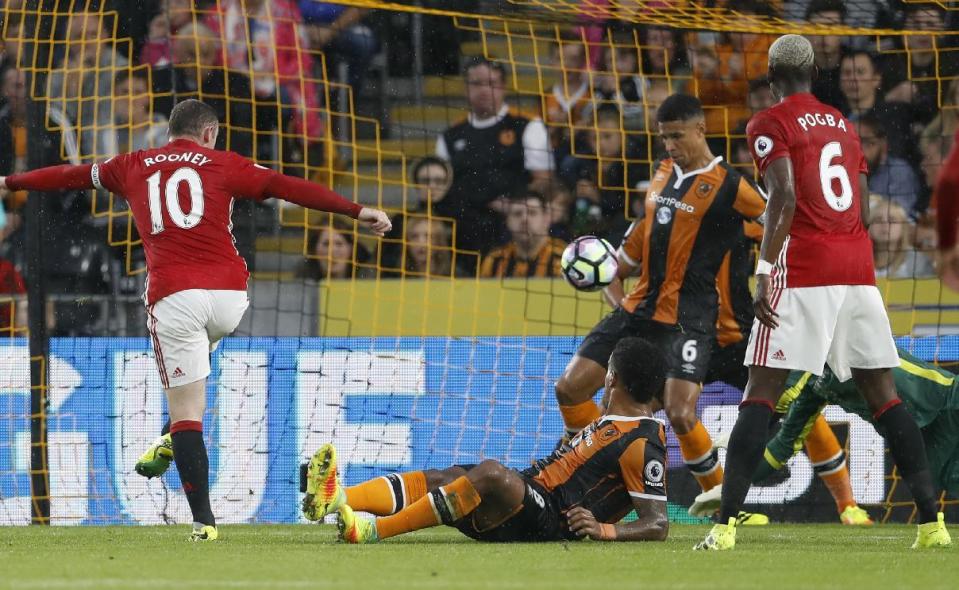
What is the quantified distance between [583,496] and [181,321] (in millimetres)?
1874

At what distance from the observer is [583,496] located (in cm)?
639

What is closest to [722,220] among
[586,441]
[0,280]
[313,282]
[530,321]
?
[586,441]

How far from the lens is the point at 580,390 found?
7.63 meters

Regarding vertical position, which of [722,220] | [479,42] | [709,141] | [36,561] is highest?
[479,42]

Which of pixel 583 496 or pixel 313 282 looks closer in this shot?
pixel 583 496

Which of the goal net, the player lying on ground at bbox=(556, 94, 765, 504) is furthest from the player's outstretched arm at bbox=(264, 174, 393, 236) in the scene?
the goal net

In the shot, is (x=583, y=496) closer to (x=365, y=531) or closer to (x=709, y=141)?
(x=365, y=531)

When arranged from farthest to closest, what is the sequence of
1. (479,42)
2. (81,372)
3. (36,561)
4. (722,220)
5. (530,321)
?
1. (479,42)
2. (530,321)
3. (81,372)
4. (722,220)
5. (36,561)

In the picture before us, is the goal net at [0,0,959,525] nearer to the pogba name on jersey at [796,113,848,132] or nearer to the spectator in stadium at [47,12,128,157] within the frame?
the spectator in stadium at [47,12,128,157]

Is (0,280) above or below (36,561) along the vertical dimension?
above

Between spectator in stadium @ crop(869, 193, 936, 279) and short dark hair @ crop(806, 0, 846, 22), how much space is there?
134 cm

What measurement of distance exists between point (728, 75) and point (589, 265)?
439cm

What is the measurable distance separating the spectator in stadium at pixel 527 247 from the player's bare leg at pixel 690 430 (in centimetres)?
314

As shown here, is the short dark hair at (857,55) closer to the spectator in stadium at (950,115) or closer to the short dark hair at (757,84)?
the spectator in stadium at (950,115)
